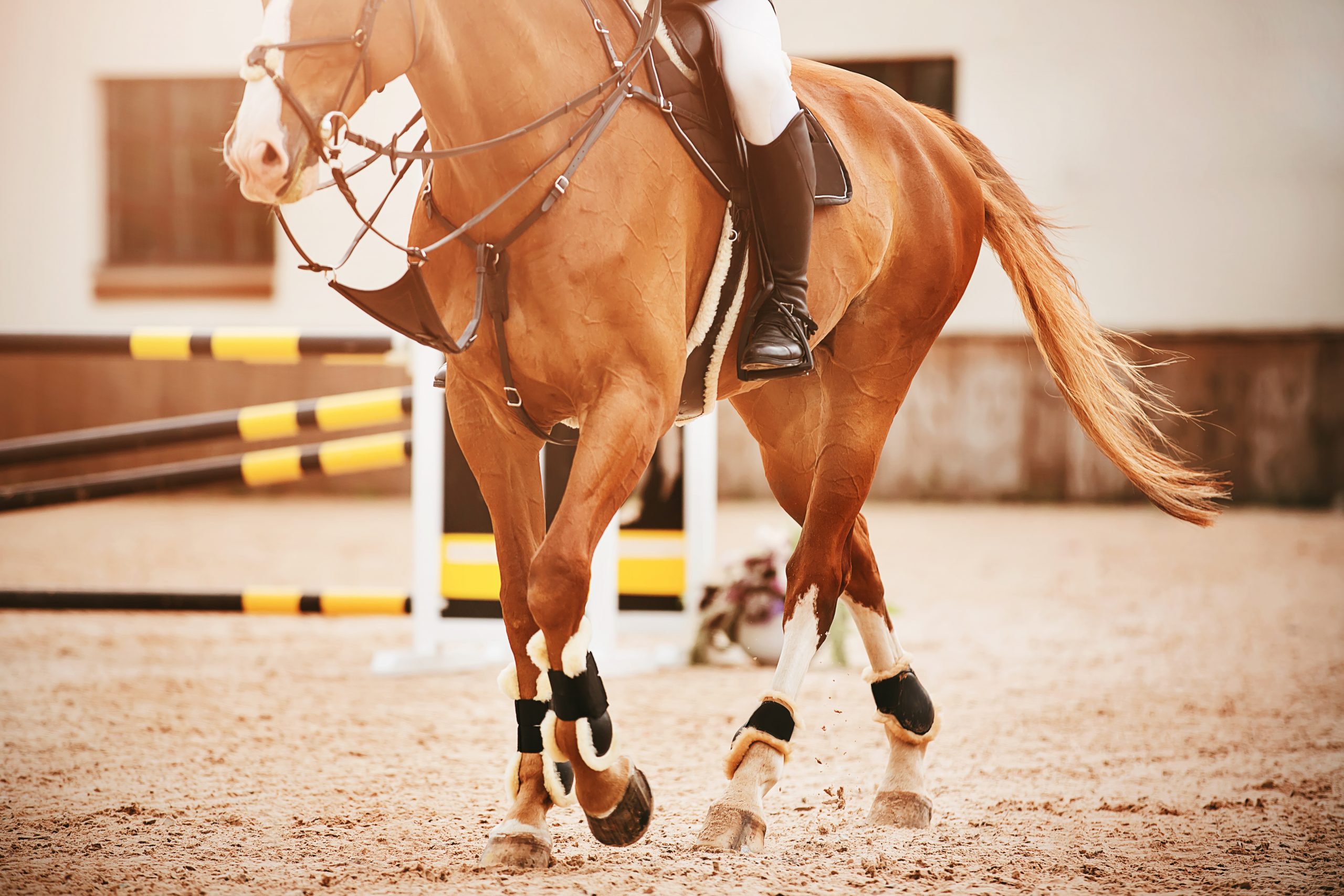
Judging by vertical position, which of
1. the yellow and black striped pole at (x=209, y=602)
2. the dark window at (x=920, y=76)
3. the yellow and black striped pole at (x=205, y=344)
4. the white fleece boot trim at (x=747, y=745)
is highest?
the dark window at (x=920, y=76)

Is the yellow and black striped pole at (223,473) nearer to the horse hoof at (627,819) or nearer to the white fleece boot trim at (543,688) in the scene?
the white fleece boot trim at (543,688)

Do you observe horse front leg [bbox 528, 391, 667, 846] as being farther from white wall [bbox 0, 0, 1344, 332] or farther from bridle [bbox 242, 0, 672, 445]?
white wall [bbox 0, 0, 1344, 332]

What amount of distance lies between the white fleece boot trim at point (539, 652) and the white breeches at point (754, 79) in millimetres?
1263

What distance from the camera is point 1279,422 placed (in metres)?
11.9

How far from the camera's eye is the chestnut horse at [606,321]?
246cm

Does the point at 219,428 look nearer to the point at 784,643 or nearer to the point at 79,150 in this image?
the point at 784,643

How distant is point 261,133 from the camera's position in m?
2.18

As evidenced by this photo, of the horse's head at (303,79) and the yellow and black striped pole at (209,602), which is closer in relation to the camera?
the horse's head at (303,79)

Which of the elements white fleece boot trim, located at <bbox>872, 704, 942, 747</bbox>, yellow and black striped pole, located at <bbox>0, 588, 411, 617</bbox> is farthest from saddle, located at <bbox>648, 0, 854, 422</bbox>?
yellow and black striped pole, located at <bbox>0, 588, 411, 617</bbox>

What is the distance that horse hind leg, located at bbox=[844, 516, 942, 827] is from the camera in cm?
341

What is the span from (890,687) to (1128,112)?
983 centimetres

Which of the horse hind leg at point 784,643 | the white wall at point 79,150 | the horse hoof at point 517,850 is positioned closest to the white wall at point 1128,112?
the white wall at point 79,150

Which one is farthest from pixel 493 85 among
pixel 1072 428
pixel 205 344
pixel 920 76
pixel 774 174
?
pixel 1072 428

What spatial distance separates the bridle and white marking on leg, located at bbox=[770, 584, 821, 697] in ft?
3.03
